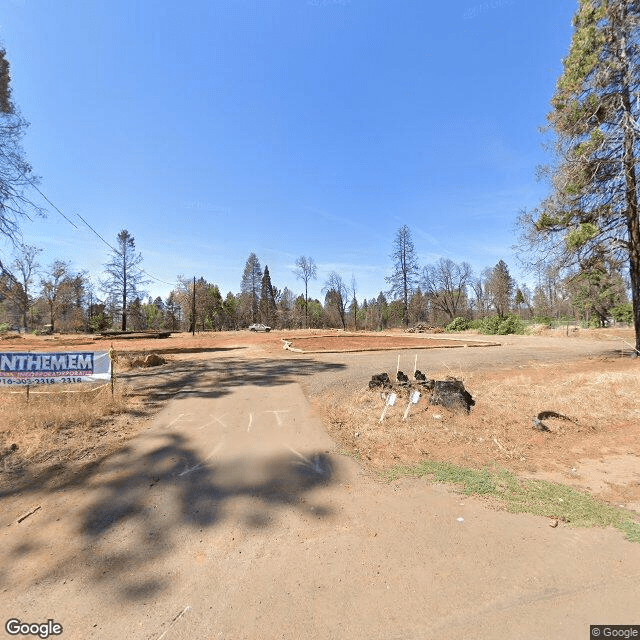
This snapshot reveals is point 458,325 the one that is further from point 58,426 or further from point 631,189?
point 58,426

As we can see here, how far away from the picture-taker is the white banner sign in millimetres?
7902

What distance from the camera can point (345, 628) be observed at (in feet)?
8.04

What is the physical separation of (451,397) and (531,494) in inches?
120

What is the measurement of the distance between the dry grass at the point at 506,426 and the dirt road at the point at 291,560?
131 cm

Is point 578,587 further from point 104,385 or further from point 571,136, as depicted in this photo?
point 571,136

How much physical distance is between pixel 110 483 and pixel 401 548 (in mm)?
4210

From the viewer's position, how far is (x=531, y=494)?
14.2 feet

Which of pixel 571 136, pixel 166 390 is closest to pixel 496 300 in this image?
pixel 571 136

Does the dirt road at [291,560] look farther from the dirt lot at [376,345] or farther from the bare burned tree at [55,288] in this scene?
the bare burned tree at [55,288]

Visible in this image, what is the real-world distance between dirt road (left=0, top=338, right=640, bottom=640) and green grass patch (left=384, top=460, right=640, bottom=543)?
234mm

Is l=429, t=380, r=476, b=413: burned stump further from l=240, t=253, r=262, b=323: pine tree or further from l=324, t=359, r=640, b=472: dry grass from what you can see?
l=240, t=253, r=262, b=323: pine tree

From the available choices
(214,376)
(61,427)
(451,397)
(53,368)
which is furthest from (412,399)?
(53,368)

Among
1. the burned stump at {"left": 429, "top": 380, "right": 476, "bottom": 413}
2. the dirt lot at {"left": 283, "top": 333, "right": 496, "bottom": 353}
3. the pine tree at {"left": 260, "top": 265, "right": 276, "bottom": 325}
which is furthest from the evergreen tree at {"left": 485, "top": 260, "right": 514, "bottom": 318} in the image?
the burned stump at {"left": 429, "top": 380, "right": 476, "bottom": 413}

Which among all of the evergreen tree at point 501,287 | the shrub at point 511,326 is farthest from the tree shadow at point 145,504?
the evergreen tree at point 501,287
